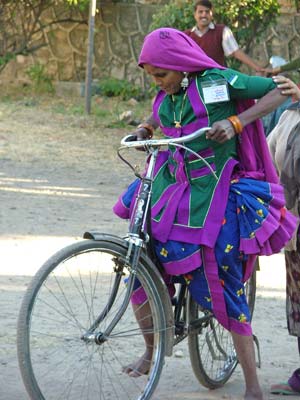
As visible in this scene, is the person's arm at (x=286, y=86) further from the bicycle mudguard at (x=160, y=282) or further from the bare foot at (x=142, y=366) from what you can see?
the bare foot at (x=142, y=366)

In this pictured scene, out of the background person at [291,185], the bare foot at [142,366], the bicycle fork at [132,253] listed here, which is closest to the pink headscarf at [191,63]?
the background person at [291,185]

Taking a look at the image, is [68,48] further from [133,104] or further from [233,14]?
[233,14]

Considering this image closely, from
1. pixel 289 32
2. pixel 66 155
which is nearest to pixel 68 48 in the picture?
pixel 289 32

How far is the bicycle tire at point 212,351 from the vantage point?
4.55 metres

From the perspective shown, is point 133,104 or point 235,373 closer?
point 235,373

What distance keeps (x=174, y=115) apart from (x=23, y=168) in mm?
6335

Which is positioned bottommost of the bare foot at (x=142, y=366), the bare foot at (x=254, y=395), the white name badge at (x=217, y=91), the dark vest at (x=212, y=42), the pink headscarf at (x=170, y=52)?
the bare foot at (x=254, y=395)

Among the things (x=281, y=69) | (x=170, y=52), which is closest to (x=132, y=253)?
(x=170, y=52)

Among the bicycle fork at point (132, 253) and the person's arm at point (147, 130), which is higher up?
the person's arm at point (147, 130)

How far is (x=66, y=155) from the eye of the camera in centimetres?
1125

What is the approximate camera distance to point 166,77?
4.09m

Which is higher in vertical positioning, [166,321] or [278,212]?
[278,212]

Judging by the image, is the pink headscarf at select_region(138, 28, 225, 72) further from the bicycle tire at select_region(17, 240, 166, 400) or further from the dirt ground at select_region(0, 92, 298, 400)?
the dirt ground at select_region(0, 92, 298, 400)

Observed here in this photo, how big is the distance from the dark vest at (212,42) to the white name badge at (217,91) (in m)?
6.29
